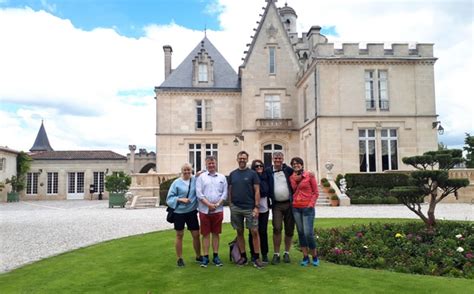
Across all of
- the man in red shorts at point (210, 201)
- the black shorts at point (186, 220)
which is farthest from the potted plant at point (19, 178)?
the man in red shorts at point (210, 201)

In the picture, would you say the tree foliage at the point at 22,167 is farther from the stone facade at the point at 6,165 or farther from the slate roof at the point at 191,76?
the slate roof at the point at 191,76

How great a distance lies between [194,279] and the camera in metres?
5.36

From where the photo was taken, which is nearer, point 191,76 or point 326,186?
point 326,186

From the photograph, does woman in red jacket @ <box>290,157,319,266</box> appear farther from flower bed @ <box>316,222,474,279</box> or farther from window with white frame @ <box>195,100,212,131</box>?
window with white frame @ <box>195,100,212,131</box>

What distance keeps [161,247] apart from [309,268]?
3.17 metres

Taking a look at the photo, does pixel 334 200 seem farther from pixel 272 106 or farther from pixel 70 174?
pixel 70 174

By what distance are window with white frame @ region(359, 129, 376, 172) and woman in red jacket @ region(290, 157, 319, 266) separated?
1637 centimetres

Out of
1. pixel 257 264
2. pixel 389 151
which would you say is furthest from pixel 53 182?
pixel 257 264

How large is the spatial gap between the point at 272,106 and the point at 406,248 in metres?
20.3

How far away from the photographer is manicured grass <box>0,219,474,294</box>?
489 cm

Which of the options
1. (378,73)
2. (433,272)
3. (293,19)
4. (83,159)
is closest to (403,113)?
(378,73)

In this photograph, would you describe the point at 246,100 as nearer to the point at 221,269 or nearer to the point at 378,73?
the point at 378,73

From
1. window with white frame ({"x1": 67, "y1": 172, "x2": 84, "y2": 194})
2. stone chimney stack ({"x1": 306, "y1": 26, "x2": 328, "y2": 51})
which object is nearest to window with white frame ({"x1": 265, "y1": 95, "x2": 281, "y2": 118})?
stone chimney stack ({"x1": 306, "y1": 26, "x2": 328, "y2": 51})

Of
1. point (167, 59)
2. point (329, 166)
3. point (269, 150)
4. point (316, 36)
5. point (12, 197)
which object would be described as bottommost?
point (12, 197)
